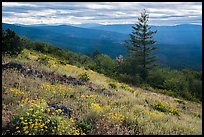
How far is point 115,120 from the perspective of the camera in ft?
23.7

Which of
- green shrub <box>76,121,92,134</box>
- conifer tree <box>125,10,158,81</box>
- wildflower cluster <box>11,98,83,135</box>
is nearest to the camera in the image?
wildflower cluster <box>11,98,83,135</box>

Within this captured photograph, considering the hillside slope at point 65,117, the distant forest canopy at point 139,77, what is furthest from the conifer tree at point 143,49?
the hillside slope at point 65,117

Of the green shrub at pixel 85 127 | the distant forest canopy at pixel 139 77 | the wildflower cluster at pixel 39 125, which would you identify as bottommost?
the distant forest canopy at pixel 139 77

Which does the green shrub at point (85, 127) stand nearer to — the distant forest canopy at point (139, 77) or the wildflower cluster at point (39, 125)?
the wildflower cluster at point (39, 125)

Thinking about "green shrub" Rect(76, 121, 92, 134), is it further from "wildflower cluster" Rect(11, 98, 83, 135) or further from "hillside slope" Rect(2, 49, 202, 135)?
"wildflower cluster" Rect(11, 98, 83, 135)

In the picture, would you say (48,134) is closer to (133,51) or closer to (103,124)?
(103,124)

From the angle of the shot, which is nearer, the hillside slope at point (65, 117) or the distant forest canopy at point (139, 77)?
the hillside slope at point (65, 117)

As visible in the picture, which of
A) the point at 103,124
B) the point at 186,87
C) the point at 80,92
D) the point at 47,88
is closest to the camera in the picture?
the point at 103,124

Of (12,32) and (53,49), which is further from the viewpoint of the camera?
(53,49)

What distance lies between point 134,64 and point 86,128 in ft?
126

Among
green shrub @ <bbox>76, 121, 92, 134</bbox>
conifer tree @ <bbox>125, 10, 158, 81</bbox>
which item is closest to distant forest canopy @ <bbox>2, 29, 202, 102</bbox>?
conifer tree @ <bbox>125, 10, 158, 81</bbox>

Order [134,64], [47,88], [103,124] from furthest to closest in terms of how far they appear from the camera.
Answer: [134,64]
[47,88]
[103,124]

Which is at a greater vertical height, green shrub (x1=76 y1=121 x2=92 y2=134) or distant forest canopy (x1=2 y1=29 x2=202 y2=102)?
green shrub (x1=76 y1=121 x2=92 y2=134)

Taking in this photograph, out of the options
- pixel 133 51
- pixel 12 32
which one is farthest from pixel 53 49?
pixel 12 32
